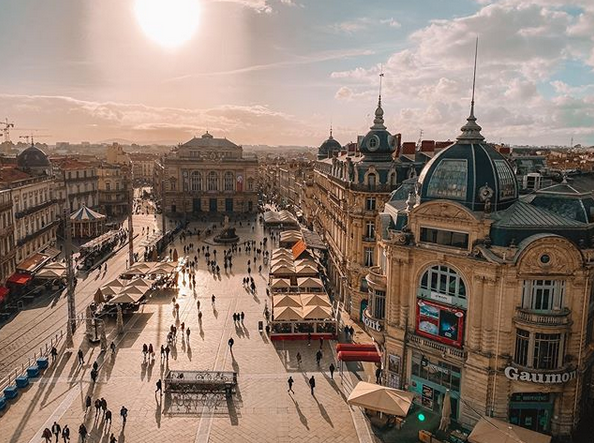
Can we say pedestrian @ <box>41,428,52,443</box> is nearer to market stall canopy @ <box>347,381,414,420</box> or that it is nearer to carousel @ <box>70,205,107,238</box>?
market stall canopy @ <box>347,381,414,420</box>

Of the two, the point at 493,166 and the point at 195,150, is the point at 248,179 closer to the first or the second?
the point at 195,150

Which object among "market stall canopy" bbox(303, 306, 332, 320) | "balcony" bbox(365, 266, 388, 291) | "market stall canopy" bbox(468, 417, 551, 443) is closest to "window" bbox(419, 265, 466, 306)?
"balcony" bbox(365, 266, 388, 291)

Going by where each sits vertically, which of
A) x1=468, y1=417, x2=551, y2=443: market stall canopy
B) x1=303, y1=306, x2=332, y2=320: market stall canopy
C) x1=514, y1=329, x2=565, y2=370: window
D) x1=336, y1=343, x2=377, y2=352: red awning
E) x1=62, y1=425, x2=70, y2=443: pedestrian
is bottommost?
x1=62, y1=425, x2=70, y2=443: pedestrian

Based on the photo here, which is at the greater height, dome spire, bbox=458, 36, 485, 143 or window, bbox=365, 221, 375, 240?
dome spire, bbox=458, 36, 485, 143

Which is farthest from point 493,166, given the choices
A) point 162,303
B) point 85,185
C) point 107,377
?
point 85,185

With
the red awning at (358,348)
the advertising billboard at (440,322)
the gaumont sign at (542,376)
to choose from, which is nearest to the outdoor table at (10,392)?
the red awning at (358,348)

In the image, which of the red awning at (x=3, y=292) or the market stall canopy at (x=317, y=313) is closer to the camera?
the market stall canopy at (x=317, y=313)

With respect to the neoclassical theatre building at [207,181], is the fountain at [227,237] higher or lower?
lower

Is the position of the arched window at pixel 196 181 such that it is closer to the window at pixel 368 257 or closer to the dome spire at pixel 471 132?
the window at pixel 368 257
